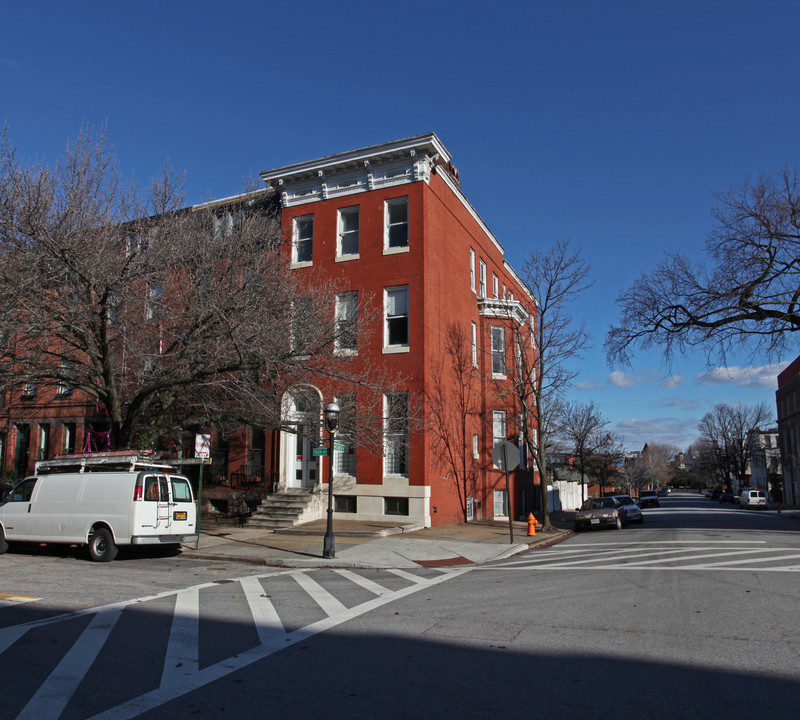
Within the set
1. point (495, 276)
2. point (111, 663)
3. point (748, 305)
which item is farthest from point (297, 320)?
point (495, 276)

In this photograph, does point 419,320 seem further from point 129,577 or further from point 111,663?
point 111,663

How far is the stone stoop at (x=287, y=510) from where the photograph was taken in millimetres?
20734

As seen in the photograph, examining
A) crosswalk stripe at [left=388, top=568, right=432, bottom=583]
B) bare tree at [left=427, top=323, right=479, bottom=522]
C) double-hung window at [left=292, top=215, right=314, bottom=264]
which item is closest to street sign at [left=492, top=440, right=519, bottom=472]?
bare tree at [left=427, top=323, right=479, bottom=522]

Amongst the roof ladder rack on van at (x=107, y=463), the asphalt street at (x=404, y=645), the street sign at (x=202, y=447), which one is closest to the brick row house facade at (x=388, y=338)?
the street sign at (x=202, y=447)

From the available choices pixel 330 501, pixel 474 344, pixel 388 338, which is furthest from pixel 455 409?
pixel 330 501

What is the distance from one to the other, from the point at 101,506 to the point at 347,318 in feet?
36.0

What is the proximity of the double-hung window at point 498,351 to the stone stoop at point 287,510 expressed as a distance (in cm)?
1064

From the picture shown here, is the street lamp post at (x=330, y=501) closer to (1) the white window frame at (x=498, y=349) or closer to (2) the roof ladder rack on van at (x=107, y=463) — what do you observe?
(2) the roof ladder rack on van at (x=107, y=463)

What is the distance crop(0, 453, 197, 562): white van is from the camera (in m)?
14.2

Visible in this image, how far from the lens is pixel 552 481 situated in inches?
1751

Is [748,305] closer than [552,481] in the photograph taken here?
Yes

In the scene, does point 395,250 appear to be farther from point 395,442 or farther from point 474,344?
point 395,442

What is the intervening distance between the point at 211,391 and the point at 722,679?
1684cm

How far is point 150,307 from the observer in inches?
714
